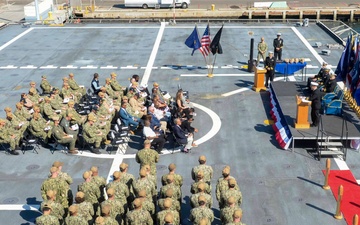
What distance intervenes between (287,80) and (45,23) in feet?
67.5

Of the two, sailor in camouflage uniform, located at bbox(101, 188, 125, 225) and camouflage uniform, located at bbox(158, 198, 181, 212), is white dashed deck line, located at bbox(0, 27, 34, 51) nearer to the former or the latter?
sailor in camouflage uniform, located at bbox(101, 188, 125, 225)

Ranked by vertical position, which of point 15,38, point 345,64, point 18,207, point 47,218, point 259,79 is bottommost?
point 18,207

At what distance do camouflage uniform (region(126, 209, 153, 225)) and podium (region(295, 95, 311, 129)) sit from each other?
26.4ft

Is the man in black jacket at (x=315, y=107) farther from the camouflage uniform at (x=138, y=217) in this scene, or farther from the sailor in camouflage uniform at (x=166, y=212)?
the camouflage uniform at (x=138, y=217)

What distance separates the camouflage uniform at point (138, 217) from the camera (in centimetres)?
1110

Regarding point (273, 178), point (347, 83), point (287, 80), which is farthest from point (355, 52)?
point (273, 178)

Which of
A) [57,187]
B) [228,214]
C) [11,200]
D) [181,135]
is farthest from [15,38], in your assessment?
[228,214]

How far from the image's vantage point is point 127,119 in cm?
1784

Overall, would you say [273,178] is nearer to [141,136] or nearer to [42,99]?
[141,136]

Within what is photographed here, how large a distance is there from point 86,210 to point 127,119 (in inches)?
262

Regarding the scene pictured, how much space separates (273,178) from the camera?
50.4ft

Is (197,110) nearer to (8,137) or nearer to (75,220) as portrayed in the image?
(8,137)

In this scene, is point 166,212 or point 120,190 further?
point 120,190

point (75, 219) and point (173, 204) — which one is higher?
point (75, 219)
